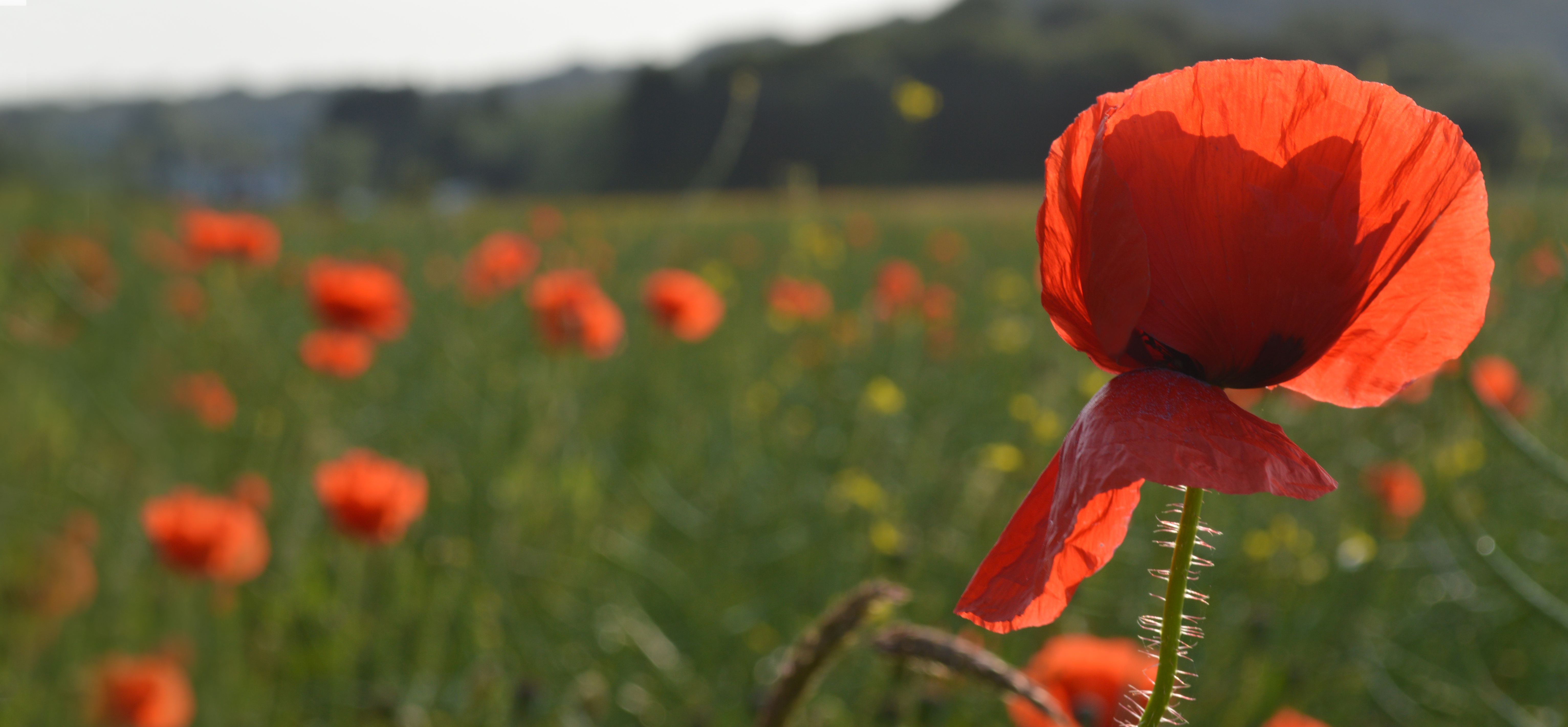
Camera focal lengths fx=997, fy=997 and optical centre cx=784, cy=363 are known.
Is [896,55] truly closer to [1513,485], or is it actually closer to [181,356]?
[181,356]

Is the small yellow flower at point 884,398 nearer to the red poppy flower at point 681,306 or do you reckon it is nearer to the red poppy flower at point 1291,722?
the red poppy flower at point 681,306

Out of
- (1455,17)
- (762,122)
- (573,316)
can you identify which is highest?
(573,316)

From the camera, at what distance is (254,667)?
5.98 feet

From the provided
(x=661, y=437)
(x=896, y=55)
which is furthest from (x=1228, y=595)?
(x=896, y=55)

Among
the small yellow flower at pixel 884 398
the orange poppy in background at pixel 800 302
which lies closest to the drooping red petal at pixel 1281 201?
the small yellow flower at pixel 884 398

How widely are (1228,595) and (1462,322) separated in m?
1.51

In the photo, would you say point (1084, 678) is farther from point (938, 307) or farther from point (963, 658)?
point (938, 307)

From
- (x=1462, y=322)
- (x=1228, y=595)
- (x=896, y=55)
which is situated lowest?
(x=896, y=55)

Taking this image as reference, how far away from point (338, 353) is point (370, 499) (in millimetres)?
745

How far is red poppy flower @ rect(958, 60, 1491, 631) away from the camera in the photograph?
0.31 metres

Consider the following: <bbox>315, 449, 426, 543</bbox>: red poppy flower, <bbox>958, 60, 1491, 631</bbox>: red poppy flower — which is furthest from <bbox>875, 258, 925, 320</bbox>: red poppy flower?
<bbox>958, 60, 1491, 631</bbox>: red poppy flower

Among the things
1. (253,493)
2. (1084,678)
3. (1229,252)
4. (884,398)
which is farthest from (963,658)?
(253,493)

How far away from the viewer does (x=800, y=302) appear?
2.35 metres

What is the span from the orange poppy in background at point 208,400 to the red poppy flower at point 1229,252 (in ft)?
7.93
